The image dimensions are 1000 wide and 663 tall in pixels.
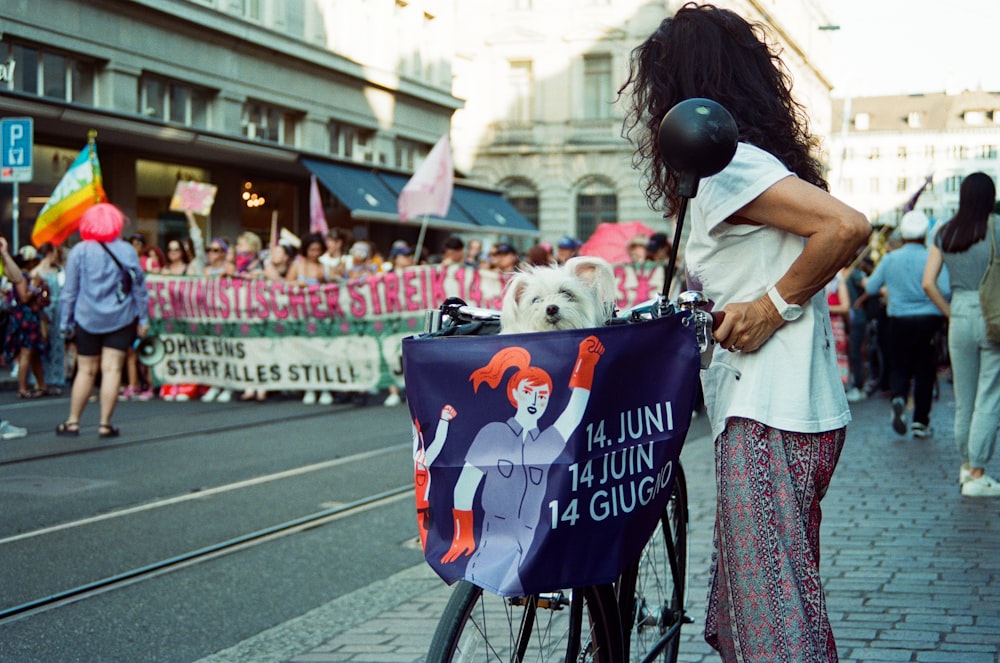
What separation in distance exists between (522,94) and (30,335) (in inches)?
1538

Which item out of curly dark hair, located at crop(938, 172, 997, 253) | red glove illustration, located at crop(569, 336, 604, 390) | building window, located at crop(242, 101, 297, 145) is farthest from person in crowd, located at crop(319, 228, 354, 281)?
red glove illustration, located at crop(569, 336, 604, 390)

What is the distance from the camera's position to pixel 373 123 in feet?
111

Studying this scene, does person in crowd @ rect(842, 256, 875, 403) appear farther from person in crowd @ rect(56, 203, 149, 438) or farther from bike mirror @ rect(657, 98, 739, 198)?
bike mirror @ rect(657, 98, 739, 198)

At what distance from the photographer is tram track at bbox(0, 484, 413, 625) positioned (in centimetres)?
527

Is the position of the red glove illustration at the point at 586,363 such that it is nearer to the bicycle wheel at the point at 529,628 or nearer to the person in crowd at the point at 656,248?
the bicycle wheel at the point at 529,628

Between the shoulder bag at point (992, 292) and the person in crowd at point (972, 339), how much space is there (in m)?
0.14

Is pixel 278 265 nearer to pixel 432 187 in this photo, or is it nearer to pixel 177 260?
pixel 177 260

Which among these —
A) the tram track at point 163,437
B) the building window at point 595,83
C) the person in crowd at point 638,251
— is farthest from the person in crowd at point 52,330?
the building window at point 595,83

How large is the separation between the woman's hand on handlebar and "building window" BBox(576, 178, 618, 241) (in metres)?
47.7

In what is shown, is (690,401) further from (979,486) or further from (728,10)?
(979,486)

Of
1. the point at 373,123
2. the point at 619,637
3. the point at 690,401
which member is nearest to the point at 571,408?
the point at 690,401

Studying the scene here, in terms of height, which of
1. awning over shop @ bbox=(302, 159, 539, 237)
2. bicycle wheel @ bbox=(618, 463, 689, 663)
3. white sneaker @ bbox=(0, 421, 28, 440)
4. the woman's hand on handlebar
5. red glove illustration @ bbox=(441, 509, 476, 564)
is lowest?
white sneaker @ bbox=(0, 421, 28, 440)

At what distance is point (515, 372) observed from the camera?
247 cm

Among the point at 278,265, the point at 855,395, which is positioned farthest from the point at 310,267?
the point at 855,395
